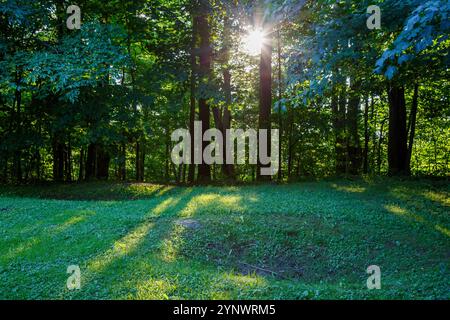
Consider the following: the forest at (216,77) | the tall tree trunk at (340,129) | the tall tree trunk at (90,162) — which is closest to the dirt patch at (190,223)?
the forest at (216,77)

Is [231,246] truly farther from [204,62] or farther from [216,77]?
[204,62]

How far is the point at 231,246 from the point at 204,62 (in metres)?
11.2

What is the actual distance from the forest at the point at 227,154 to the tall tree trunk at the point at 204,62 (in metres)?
0.06

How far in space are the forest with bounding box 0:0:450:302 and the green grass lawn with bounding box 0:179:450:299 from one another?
4cm

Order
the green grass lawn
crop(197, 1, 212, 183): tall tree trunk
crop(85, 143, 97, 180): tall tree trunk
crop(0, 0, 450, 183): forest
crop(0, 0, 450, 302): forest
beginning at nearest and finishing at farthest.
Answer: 1. the green grass lawn
2. crop(0, 0, 450, 302): forest
3. crop(0, 0, 450, 183): forest
4. crop(197, 1, 212, 183): tall tree trunk
5. crop(85, 143, 97, 180): tall tree trunk

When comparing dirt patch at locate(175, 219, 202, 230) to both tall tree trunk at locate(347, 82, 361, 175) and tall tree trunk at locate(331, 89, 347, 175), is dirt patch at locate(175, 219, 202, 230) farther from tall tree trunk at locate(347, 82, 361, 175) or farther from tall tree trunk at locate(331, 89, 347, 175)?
tall tree trunk at locate(347, 82, 361, 175)

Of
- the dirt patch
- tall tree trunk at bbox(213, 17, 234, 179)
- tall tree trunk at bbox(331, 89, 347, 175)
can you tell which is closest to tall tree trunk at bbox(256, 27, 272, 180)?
tall tree trunk at bbox(213, 17, 234, 179)

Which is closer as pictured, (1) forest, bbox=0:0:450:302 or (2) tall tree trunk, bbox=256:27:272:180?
(1) forest, bbox=0:0:450:302

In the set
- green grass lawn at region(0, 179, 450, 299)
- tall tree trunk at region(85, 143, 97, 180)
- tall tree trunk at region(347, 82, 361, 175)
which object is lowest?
green grass lawn at region(0, 179, 450, 299)

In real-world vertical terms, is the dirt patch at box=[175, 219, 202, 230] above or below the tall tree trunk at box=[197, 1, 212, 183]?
below

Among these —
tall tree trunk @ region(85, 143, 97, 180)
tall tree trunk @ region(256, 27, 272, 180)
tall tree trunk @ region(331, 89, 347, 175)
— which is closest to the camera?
tall tree trunk @ region(256, 27, 272, 180)

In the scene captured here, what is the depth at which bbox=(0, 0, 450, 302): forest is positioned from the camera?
5684 millimetres

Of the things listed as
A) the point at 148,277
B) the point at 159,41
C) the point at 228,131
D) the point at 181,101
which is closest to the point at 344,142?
the point at 228,131

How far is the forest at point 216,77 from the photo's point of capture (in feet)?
25.0
